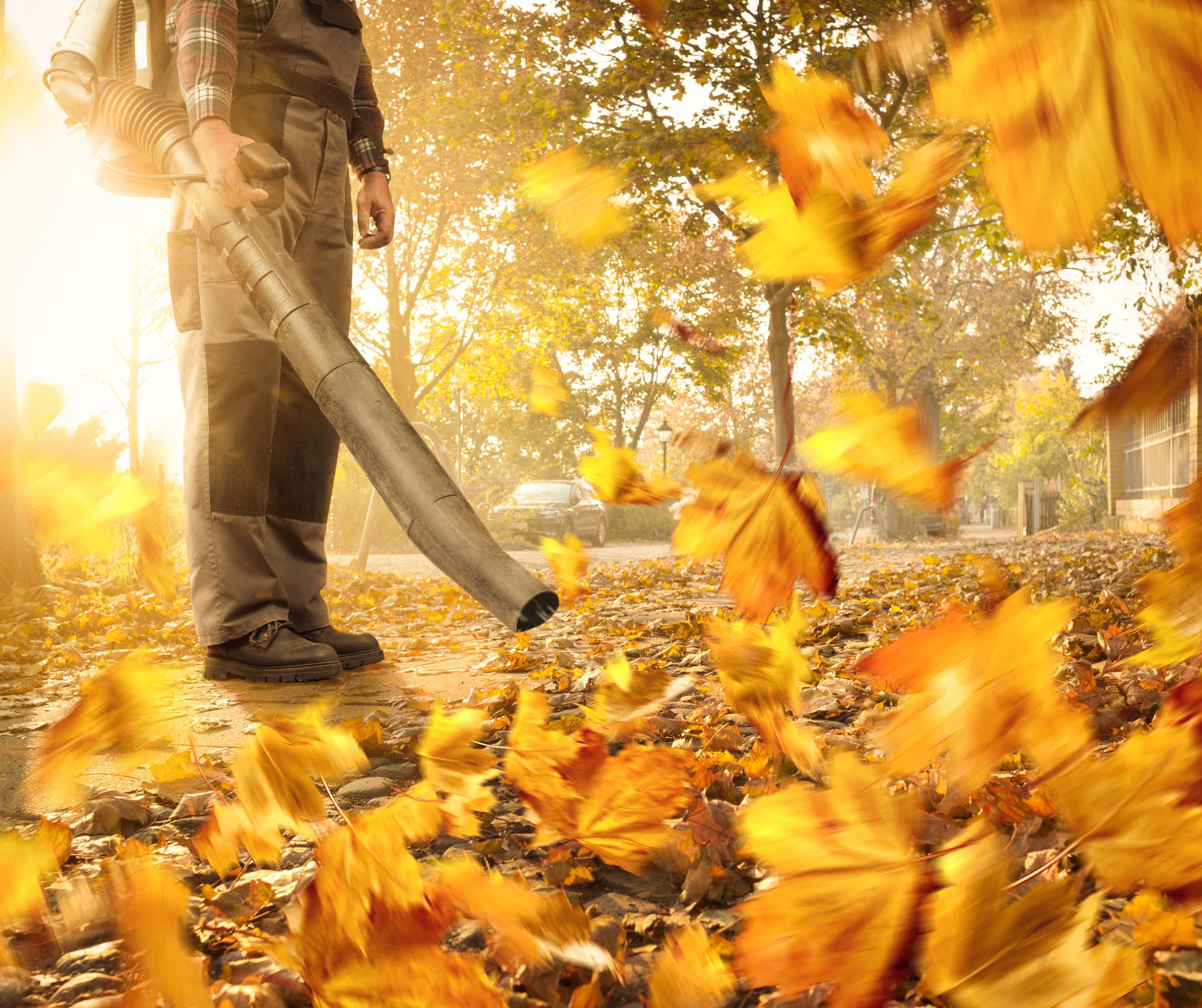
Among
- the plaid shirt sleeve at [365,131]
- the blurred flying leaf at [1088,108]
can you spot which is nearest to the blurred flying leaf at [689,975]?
the blurred flying leaf at [1088,108]

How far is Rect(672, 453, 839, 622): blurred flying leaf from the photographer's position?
5.64 feet

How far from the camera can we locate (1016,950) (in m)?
0.79

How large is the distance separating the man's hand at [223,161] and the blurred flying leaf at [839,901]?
1.70m

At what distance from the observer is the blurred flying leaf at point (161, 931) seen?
36.1 inches

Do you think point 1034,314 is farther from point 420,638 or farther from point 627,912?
point 627,912

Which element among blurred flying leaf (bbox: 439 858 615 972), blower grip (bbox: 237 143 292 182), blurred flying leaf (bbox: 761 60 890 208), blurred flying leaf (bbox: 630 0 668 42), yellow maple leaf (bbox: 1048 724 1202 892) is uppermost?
blurred flying leaf (bbox: 630 0 668 42)

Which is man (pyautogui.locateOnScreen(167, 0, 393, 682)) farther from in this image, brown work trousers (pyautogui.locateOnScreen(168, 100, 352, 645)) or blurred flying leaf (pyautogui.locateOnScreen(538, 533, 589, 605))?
blurred flying leaf (pyautogui.locateOnScreen(538, 533, 589, 605))

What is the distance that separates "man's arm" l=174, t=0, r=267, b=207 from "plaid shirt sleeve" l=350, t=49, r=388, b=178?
555 millimetres

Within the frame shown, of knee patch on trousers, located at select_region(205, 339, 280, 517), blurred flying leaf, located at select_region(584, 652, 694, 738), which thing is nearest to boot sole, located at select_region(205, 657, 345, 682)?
knee patch on trousers, located at select_region(205, 339, 280, 517)

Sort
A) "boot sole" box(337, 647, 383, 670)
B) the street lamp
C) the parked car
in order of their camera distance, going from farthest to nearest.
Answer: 1. the street lamp
2. the parked car
3. "boot sole" box(337, 647, 383, 670)

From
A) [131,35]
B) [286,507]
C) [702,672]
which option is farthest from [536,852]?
[131,35]

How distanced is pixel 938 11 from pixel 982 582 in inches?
165

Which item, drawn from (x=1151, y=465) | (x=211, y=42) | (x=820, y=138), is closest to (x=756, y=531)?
(x=820, y=138)

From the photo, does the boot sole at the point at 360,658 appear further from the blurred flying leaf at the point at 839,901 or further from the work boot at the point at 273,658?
the blurred flying leaf at the point at 839,901
